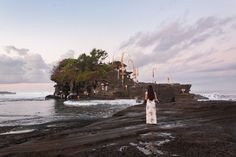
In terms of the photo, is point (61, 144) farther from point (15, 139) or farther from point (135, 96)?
point (135, 96)

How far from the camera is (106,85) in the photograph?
327 ft

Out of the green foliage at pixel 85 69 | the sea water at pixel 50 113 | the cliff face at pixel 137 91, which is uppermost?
the green foliage at pixel 85 69

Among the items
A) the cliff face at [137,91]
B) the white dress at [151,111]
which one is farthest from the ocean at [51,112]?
the cliff face at [137,91]

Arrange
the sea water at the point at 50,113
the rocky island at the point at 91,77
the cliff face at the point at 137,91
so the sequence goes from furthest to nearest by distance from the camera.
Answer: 1. the rocky island at the point at 91,77
2. the cliff face at the point at 137,91
3. the sea water at the point at 50,113

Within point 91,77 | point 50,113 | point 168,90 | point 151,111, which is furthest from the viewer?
point 91,77

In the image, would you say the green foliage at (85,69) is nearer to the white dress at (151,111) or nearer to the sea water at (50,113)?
the sea water at (50,113)

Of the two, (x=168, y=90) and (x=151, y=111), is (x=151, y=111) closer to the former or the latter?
(x=151, y=111)

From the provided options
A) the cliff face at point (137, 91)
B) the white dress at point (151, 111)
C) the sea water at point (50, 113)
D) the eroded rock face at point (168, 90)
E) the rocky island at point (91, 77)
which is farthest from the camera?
the rocky island at point (91, 77)

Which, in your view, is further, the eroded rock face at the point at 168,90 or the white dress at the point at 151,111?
the eroded rock face at the point at 168,90

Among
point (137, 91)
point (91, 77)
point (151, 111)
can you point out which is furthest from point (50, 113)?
point (91, 77)

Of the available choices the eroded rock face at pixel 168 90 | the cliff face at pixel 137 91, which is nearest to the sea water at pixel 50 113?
the eroded rock face at pixel 168 90

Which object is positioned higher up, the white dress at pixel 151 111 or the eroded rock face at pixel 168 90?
the eroded rock face at pixel 168 90

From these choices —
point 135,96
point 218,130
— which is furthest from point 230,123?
point 135,96

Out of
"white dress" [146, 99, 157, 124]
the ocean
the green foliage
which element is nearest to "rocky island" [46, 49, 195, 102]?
the green foliage
